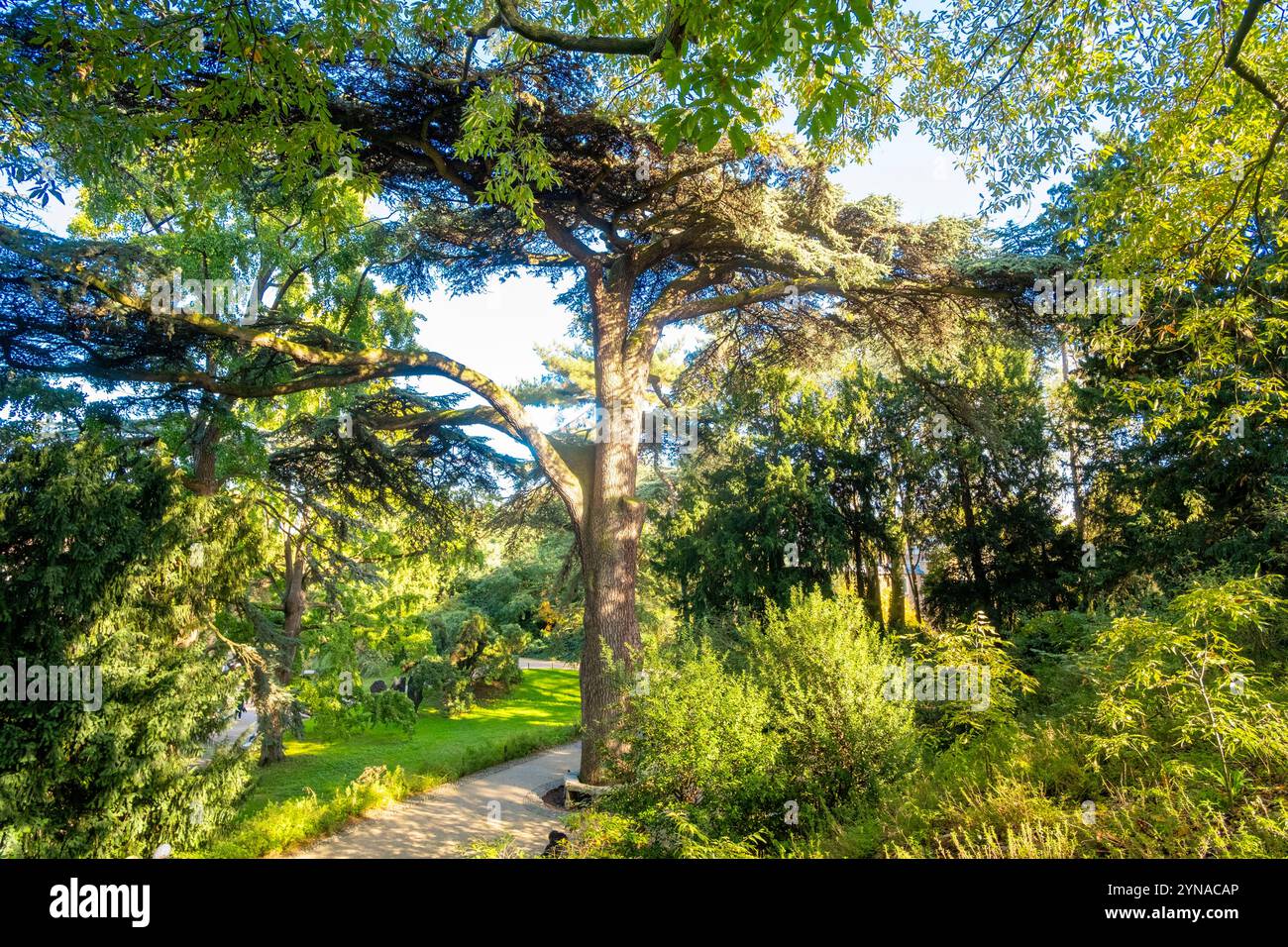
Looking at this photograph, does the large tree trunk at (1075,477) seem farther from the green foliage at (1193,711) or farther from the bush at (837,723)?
the bush at (837,723)

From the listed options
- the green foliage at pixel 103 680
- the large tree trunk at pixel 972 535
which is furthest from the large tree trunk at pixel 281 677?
the large tree trunk at pixel 972 535

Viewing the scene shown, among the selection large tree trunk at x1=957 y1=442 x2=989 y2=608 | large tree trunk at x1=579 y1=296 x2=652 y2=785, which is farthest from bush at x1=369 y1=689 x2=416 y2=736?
large tree trunk at x1=957 y1=442 x2=989 y2=608

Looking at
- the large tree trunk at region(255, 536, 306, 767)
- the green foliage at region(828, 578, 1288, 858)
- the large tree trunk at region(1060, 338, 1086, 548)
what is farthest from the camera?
the large tree trunk at region(1060, 338, 1086, 548)

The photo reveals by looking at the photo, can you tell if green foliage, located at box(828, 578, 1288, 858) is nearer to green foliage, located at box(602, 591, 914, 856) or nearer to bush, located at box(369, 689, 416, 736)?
green foliage, located at box(602, 591, 914, 856)

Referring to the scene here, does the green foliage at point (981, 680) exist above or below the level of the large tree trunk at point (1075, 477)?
below

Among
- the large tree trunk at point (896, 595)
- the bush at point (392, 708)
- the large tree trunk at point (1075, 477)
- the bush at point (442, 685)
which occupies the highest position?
the large tree trunk at point (1075, 477)

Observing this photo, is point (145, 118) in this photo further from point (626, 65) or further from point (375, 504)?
point (375, 504)

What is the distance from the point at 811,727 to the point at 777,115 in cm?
691

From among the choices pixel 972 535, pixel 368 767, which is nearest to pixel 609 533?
pixel 368 767

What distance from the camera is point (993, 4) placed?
617cm

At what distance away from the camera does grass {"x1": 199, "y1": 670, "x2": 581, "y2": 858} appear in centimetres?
895

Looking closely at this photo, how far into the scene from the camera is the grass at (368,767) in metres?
8.95

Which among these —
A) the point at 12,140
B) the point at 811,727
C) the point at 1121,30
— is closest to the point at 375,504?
the point at 12,140
